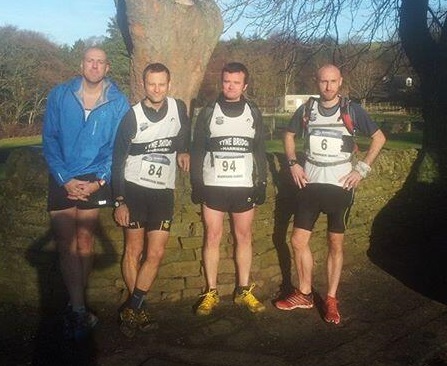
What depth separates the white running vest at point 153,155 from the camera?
4.25 m

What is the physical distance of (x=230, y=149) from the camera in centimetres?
447

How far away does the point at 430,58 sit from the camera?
23.9ft

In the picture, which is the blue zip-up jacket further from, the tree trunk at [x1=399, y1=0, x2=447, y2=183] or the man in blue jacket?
the tree trunk at [x1=399, y1=0, x2=447, y2=183]

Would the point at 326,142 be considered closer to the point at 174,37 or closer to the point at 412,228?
the point at 174,37

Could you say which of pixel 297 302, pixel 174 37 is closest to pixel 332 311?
pixel 297 302

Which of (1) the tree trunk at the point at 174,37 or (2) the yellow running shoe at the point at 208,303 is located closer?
(2) the yellow running shoe at the point at 208,303

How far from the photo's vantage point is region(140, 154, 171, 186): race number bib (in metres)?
Result: 4.25

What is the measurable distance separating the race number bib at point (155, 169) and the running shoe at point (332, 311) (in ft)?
6.03

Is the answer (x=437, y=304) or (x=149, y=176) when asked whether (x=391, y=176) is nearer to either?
(x=437, y=304)

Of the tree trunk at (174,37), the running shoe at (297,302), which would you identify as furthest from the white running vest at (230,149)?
the tree trunk at (174,37)

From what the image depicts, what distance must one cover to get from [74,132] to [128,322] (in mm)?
1615

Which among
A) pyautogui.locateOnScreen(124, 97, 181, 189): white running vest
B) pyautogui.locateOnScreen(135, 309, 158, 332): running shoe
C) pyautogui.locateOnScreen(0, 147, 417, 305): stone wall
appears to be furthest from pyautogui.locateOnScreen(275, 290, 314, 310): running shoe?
pyautogui.locateOnScreen(124, 97, 181, 189): white running vest

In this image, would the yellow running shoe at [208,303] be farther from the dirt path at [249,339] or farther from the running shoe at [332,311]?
the running shoe at [332,311]

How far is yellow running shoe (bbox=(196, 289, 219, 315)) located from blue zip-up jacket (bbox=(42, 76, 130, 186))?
4.73 ft
